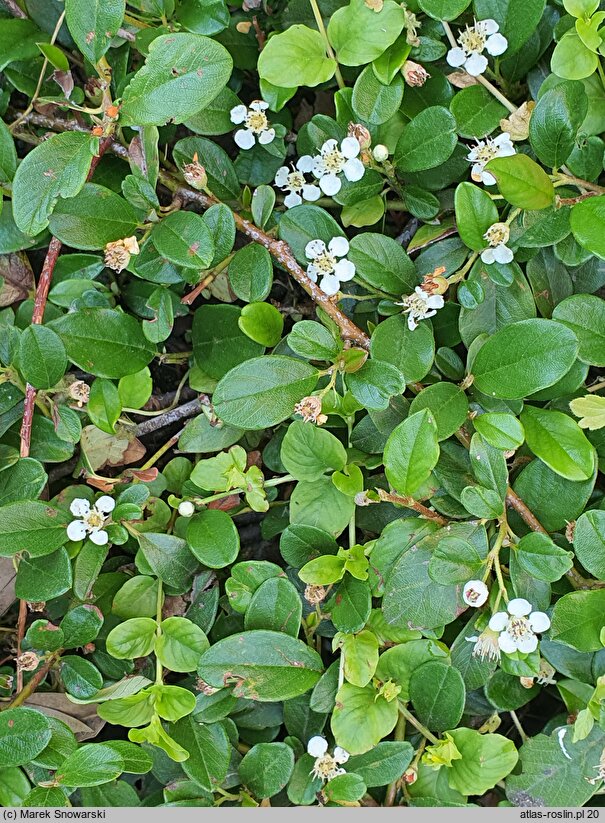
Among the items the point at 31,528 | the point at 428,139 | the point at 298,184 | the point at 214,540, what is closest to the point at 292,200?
the point at 298,184

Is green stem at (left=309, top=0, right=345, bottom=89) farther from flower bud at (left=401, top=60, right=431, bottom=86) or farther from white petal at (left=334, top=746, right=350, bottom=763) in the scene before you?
white petal at (left=334, top=746, right=350, bottom=763)

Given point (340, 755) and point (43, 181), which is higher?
point (43, 181)

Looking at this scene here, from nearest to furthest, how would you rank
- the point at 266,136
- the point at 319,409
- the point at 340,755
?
the point at 319,409 < the point at 340,755 < the point at 266,136

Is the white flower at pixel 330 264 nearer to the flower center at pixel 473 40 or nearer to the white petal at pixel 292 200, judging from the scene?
the white petal at pixel 292 200

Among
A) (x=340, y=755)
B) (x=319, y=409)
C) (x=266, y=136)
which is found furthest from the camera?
(x=266, y=136)

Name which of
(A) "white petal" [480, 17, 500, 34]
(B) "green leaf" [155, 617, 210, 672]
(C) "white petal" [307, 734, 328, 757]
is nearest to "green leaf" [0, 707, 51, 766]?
(B) "green leaf" [155, 617, 210, 672]

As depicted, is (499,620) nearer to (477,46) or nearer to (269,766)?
(269,766)

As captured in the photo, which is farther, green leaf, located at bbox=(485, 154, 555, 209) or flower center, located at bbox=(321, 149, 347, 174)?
flower center, located at bbox=(321, 149, 347, 174)
